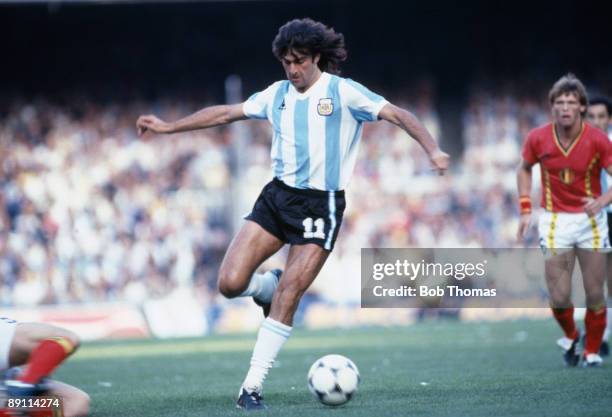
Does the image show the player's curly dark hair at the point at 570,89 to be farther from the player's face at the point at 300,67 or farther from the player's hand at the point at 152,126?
the player's hand at the point at 152,126

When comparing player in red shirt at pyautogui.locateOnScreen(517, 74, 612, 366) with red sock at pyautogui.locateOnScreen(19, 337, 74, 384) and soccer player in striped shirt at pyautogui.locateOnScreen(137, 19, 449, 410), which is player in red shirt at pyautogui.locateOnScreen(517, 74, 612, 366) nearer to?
soccer player in striped shirt at pyautogui.locateOnScreen(137, 19, 449, 410)

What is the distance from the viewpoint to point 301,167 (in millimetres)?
7773

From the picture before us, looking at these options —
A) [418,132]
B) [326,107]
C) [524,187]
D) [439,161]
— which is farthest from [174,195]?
[439,161]

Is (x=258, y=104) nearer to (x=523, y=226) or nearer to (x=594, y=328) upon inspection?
(x=523, y=226)

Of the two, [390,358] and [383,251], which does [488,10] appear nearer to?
[383,251]

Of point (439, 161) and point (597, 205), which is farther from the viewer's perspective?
point (597, 205)

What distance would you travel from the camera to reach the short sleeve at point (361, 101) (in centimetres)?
760

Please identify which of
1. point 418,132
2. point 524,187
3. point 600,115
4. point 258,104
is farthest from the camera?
point 600,115

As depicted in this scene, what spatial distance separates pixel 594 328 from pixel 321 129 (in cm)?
377

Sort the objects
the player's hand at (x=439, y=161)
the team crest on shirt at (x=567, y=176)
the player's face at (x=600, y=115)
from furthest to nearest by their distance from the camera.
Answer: the player's face at (x=600, y=115) < the team crest on shirt at (x=567, y=176) < the player's hand at (x=439, y=161)

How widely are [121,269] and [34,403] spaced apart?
17.6 meters

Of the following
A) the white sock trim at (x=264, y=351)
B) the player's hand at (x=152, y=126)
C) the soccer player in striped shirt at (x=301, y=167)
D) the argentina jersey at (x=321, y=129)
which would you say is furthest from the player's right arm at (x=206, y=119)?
the white sock trim at (x=264, y=351)

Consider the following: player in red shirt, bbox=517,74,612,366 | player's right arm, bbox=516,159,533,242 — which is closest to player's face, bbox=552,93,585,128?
player in red shirt, bbox=517,74,612,366

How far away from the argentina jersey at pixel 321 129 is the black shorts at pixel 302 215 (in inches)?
2.5
